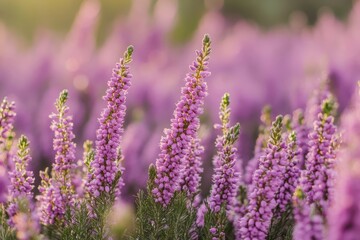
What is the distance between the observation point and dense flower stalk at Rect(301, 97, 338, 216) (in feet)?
11.2

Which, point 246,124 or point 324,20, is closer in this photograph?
point 246,124

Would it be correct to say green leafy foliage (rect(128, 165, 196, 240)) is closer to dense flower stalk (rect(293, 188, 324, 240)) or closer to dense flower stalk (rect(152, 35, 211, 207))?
dense flower stalk (rect(152, 35, 211, 207))

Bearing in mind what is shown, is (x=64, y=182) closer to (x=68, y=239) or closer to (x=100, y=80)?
(x=68, y=239)

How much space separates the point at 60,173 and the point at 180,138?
78cm

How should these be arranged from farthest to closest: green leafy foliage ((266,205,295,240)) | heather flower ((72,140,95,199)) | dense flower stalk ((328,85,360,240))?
heather flower ((72,140,95,199))
green leafy foliage ((266,205,295,240))
dense flower stalk ((328,85,360,240))

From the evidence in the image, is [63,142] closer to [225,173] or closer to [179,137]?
[179,137]

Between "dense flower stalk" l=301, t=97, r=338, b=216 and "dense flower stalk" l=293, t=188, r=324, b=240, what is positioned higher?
"dense flower stalk" l=301, t=97, r=338, b=216

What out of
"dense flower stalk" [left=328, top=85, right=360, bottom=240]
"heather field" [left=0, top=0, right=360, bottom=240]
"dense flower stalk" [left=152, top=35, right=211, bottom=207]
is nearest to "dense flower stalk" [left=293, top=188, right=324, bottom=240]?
"heather field" [left=0, top=0, right=360, bottom=240]

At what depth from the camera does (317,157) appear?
3541 mm

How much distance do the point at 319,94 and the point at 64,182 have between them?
81.1 inches

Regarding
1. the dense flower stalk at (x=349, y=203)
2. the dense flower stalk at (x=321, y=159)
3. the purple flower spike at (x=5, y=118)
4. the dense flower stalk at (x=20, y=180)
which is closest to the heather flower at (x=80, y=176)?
the dense flower stalk at (x=20, y=180)

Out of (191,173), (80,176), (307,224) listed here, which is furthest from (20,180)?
(307,224)

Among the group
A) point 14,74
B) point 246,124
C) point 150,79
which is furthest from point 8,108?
point 14,74

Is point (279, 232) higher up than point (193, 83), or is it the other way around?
point (193, 83)
